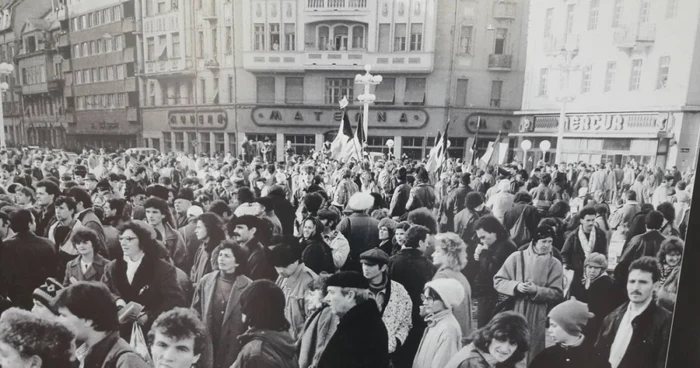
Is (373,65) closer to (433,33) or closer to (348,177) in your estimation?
(433,33)

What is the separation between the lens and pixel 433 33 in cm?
189

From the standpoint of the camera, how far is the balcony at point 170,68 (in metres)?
2.07

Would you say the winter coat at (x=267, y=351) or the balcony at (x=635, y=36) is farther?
the winter coat at (x=267, y=351)

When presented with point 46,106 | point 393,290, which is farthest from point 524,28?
point 46,106

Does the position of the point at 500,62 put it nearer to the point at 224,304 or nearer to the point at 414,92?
the point at 414,92

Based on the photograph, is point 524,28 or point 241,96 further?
point 241,96

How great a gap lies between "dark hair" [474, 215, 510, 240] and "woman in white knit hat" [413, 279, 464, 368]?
0.30 metres

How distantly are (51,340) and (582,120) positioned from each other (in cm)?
276

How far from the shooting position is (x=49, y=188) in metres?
2.25

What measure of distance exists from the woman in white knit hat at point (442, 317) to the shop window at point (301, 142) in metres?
0.89

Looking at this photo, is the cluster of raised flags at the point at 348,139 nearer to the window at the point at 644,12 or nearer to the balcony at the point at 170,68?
the balcony at the point at 170,68

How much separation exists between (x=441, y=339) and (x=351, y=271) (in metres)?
0.54

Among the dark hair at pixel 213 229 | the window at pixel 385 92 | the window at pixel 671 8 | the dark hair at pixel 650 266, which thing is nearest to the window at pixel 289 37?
the window at pixel 385 92

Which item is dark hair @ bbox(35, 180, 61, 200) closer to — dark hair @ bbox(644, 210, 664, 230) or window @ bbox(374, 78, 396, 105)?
window @ bbox(374, 78, 396, 105)
